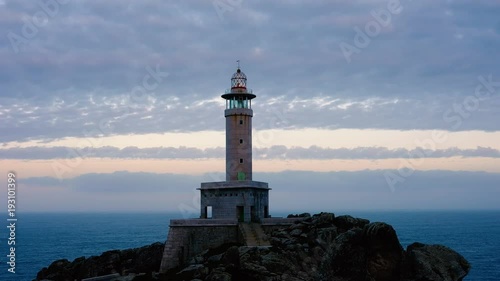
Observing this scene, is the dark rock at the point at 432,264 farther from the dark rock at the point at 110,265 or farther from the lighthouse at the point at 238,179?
the dark rock at the point at 110,265

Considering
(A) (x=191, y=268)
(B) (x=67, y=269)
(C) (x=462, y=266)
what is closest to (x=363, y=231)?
(C) (x=462, y=266)

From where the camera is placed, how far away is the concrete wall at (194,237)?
162ft

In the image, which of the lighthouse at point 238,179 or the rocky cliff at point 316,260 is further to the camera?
the lighthouse at point 238,179

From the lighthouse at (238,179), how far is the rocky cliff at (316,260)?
4289mm

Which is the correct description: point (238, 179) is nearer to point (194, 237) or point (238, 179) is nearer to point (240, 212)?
point (240, 212)

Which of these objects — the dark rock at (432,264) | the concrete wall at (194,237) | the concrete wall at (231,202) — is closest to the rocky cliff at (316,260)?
the dark rock at (432,264)

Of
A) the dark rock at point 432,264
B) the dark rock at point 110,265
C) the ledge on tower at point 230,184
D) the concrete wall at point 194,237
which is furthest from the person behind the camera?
the dark rock at point 110,265

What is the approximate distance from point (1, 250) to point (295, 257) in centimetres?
8291

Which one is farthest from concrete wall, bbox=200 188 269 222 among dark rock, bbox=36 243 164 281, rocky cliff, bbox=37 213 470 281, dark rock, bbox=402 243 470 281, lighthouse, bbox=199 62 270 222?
dark rock, bbox=402 243 470 281

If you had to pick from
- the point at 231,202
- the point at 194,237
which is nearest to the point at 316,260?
the point at 194,237

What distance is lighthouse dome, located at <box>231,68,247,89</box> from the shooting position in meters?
57.9

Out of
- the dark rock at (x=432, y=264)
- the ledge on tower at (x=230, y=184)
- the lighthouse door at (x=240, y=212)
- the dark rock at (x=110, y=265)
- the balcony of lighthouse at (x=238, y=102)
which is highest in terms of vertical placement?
the balcony of lighthouse at (x=238, y=102)

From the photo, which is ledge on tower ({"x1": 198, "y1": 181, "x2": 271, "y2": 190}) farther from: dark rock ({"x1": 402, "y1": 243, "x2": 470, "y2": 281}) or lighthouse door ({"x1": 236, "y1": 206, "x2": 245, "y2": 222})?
dark rock ({"x1": 402, "y1": 243, "x2": 470, "y2": 281})

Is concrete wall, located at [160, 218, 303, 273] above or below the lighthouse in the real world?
below
